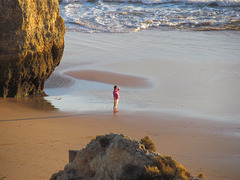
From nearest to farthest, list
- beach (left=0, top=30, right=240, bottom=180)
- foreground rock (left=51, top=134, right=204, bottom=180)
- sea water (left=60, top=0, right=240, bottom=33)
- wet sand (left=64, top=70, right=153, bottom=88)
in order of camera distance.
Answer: foreground rock (left=51, top=134, right=204, bottom=180) → beach (left=0, top=30, right=240, bottom=180) → wet sand (left=64, top=70, right=153, bottom=88) → sea water (left=60, top=0, right=240, bottom=33)

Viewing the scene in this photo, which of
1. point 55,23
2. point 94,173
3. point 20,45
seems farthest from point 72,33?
point 94,173

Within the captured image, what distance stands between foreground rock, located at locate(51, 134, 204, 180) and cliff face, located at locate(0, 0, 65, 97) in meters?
7.40

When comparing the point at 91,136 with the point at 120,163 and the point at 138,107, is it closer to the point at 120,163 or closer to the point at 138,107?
the point at 138,107

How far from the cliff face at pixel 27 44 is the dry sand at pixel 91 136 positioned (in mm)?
934

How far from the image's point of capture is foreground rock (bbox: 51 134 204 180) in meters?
3.91

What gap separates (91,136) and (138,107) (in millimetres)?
3338

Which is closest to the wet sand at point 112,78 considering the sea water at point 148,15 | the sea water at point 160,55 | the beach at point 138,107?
the beach at point 138,107

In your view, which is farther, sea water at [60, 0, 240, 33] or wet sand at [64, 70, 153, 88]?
sea water at [60, 0, 240, 33]

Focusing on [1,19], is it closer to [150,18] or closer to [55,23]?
[55,23]

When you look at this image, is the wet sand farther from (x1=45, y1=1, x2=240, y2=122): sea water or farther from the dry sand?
the dry sand

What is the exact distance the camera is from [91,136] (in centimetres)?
846

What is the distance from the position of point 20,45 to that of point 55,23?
189 cm

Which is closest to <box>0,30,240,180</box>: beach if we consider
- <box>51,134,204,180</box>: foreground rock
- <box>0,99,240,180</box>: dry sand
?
<box>0,99,240,180</box>: dry sand

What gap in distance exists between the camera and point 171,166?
3.96 metres
